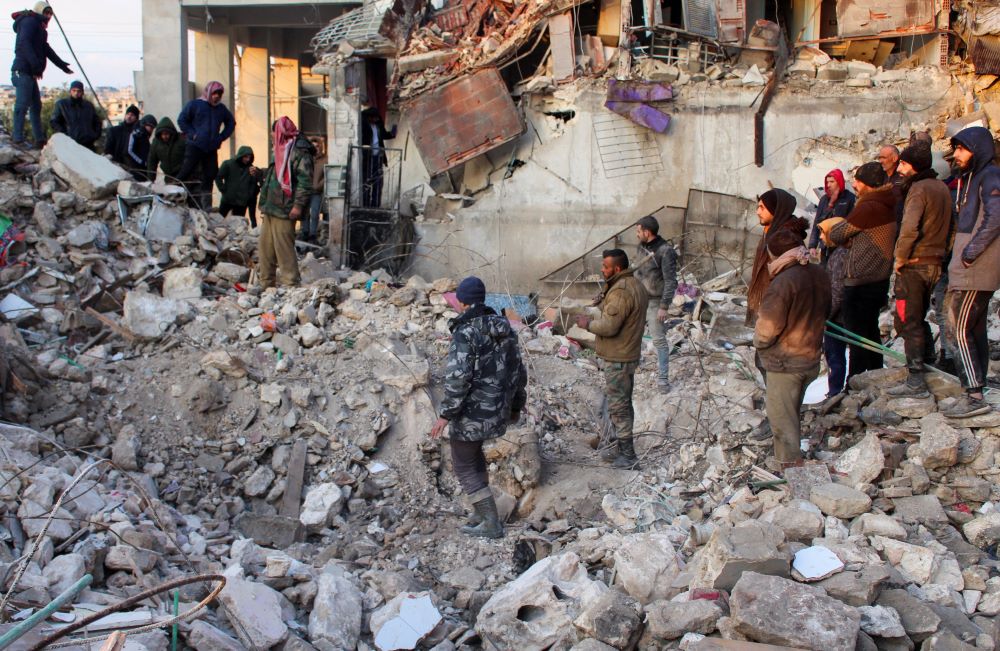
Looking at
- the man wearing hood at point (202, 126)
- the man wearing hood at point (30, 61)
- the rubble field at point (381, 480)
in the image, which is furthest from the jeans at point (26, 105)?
the man wearing hood at point (202, 126)

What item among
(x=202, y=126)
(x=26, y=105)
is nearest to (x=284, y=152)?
(x=202, y=126)

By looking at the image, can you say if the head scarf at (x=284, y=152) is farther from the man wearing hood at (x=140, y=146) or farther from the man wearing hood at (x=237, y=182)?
the man wearing hood at (x=140, y=146)

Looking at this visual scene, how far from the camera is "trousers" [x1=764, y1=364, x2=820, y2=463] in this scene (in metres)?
5.19

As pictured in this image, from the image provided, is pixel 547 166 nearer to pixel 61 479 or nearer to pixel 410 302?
pixel 410 302

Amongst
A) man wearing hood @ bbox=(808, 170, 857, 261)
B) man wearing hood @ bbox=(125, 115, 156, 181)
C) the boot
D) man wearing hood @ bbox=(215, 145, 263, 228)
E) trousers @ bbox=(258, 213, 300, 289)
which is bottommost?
the boot

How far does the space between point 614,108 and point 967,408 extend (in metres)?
7.99

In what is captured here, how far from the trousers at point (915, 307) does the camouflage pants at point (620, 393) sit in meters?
1.85

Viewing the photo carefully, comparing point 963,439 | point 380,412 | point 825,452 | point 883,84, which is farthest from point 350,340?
point 883,84

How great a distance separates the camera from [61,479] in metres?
Answer: 4.94

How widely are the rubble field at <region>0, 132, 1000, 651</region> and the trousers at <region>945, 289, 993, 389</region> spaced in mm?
247

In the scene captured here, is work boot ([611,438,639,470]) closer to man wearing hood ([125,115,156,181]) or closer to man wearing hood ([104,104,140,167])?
man wearing hood ([125,115,156,181])

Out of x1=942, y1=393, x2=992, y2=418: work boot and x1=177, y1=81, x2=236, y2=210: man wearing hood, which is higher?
x1=177, y1=81, x2=236, y2=210: man wearing hood

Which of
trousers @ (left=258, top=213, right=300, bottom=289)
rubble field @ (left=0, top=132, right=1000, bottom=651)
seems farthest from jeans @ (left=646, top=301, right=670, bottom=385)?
trousers @ (left=258, top=213, right=300, bottom=289)

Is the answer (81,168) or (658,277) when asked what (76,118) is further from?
(658,277)
